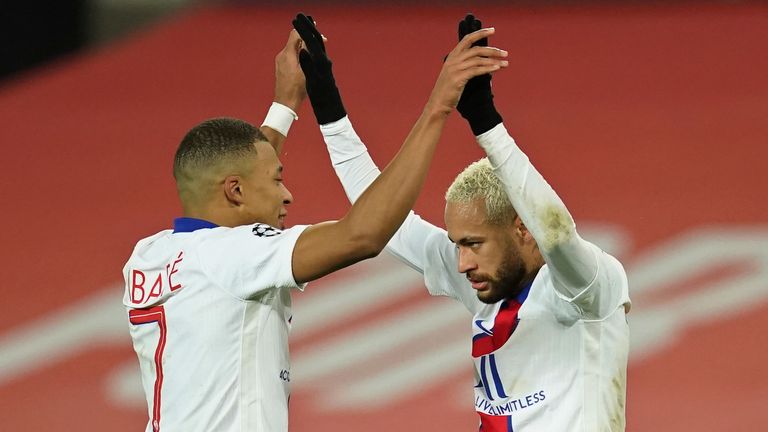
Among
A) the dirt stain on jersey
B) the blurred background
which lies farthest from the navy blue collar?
the blurred background

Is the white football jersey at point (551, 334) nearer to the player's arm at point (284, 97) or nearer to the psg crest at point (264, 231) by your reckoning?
the psg crest at point (264, 231)

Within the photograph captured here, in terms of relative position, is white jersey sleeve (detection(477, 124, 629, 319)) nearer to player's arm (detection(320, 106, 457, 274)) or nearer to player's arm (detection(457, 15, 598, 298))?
player's arm (detection(457, 15, 598, 298))

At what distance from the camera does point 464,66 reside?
2545mm

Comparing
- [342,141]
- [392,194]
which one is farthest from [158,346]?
[342,141]

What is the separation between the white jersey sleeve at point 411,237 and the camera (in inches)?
127

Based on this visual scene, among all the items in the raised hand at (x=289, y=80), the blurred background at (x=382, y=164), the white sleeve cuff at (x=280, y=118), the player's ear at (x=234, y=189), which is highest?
the raised hand at (x=289, y=80)

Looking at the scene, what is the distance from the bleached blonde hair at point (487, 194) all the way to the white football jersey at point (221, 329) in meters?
0.46

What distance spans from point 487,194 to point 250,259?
64cm

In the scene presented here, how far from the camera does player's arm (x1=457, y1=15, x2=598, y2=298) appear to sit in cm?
258

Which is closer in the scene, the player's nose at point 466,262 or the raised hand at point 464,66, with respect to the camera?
the raised hand at point 464,66

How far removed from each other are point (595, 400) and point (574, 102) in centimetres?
422

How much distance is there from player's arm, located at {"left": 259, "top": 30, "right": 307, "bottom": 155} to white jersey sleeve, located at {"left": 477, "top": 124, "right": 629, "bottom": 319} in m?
0.93

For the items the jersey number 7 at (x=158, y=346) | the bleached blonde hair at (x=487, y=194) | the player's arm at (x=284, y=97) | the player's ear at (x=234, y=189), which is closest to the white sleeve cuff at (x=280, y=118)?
the player's arm at (x=284, y=97)

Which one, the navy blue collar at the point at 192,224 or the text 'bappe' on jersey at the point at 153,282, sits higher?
the navy blue collar at the point at 192,224
